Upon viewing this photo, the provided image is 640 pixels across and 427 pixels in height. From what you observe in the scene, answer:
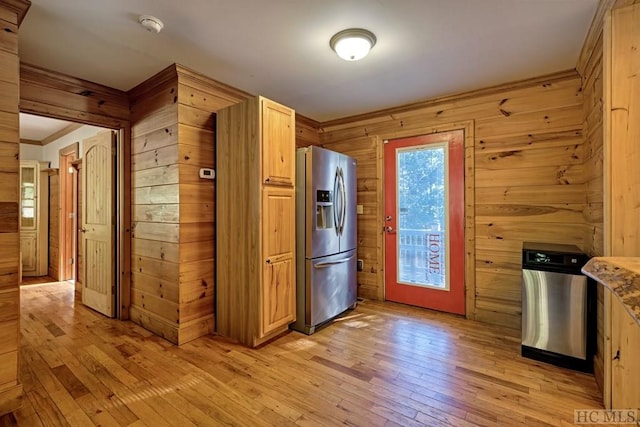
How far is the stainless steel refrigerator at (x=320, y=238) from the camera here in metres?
2.86

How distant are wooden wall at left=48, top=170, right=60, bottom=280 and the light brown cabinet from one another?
268 inches

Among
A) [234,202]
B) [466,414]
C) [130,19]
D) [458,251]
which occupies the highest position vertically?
[130,19]

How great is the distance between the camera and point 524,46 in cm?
228

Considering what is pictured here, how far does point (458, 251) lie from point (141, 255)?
3335mm

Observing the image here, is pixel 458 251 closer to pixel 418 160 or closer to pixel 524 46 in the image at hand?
pixel 418 160

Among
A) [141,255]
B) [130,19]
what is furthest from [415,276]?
[130,19]

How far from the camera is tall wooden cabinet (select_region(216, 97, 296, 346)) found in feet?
8.23

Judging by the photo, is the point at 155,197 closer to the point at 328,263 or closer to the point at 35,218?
the point at 328,263

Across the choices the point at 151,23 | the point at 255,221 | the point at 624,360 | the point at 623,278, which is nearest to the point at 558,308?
the point at 624,360

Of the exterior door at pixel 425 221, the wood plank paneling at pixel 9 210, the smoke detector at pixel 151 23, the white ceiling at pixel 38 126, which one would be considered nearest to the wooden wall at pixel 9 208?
the wood plank paneling at pixel 9 210

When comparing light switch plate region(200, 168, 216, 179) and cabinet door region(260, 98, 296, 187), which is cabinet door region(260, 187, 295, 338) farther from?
light switch plate region(200, 168, 216, 179)

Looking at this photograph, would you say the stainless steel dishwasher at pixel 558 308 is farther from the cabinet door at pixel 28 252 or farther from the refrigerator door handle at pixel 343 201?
the cabinet door at pixel 28 252

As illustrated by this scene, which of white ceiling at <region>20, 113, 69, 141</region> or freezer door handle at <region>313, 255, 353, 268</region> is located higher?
white ceiling at <region>20, 113, 69, 141</region>

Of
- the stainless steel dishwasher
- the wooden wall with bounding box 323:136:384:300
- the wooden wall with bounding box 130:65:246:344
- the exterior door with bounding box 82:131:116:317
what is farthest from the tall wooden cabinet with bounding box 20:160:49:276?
the stainless steel dishwasher
